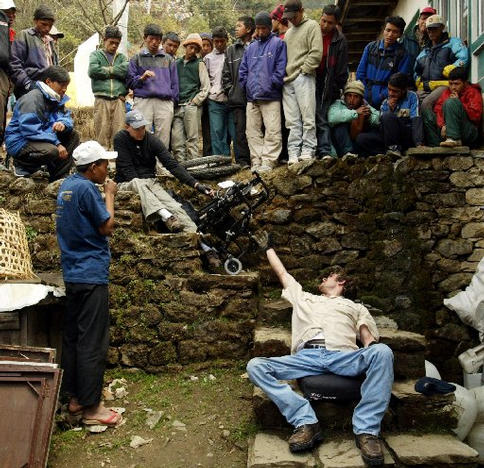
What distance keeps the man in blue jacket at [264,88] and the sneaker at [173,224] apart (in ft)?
5.58

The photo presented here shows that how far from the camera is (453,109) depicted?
23.1 ft

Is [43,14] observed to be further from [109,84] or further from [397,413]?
[397,413]

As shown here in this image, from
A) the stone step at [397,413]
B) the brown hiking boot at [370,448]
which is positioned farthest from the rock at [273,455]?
→ the brown hiking boot at [370,448]

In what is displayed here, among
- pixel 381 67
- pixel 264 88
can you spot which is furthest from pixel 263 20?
pixel 381 67

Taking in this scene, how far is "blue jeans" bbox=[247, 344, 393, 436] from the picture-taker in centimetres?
436

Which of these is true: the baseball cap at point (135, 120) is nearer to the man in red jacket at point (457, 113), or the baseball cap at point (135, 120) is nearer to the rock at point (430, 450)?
the man in red jacket at point (457, 113)

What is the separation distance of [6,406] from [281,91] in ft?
16.7

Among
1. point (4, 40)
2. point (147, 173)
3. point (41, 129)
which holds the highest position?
point (4, 40)

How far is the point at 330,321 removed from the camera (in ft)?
16.1

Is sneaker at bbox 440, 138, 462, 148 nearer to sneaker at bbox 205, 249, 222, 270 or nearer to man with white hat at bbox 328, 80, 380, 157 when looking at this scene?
man with white hat at bbox 328, 80, 380, 157

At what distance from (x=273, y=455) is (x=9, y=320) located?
90.8 inches

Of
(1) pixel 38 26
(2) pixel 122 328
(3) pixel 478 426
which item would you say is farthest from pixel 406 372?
(1) pixel 38 26

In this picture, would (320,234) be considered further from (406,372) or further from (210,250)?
(406,372)

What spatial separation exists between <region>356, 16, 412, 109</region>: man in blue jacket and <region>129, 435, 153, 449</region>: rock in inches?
204
